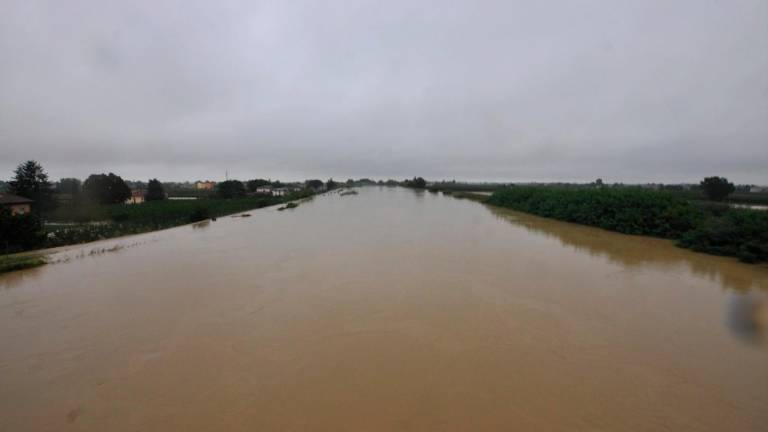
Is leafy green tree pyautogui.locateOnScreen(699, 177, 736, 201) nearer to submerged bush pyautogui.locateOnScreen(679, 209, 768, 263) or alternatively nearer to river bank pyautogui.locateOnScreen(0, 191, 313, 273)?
submerged bush pyautogui.locateOnScreen(679, 209, 768, 263)

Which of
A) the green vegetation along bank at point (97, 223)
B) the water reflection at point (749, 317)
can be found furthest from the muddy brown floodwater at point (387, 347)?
the green vegetation along bank at point (97, 223)

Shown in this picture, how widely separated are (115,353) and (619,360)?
6069 millimetres

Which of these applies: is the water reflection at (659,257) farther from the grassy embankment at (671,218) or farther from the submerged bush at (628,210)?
the submerged bush at (628,210)

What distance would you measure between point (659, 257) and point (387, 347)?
9150 mm

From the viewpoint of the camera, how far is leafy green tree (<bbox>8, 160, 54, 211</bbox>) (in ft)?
87.9

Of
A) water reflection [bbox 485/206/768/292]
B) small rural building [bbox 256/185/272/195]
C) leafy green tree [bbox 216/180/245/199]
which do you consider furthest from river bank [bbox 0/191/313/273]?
small rural building [bbox 256/185/272/195]

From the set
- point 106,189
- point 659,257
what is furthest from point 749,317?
point 106,189

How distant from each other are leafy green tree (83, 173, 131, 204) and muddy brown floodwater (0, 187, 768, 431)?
36582 millimetres

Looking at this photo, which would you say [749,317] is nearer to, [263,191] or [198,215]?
[198,215]

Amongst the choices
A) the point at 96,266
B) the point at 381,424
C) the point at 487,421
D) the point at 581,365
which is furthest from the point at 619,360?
the point at 96,266

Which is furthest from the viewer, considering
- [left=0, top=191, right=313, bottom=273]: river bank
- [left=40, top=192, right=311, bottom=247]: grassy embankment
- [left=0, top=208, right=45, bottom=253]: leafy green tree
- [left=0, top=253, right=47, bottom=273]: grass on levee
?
[left=40, top=192, right=311, bottom=247]: grassy embankment

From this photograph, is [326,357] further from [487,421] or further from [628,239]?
[628,239]

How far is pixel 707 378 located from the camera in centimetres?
323

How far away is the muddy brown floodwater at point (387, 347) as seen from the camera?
9.05ft
